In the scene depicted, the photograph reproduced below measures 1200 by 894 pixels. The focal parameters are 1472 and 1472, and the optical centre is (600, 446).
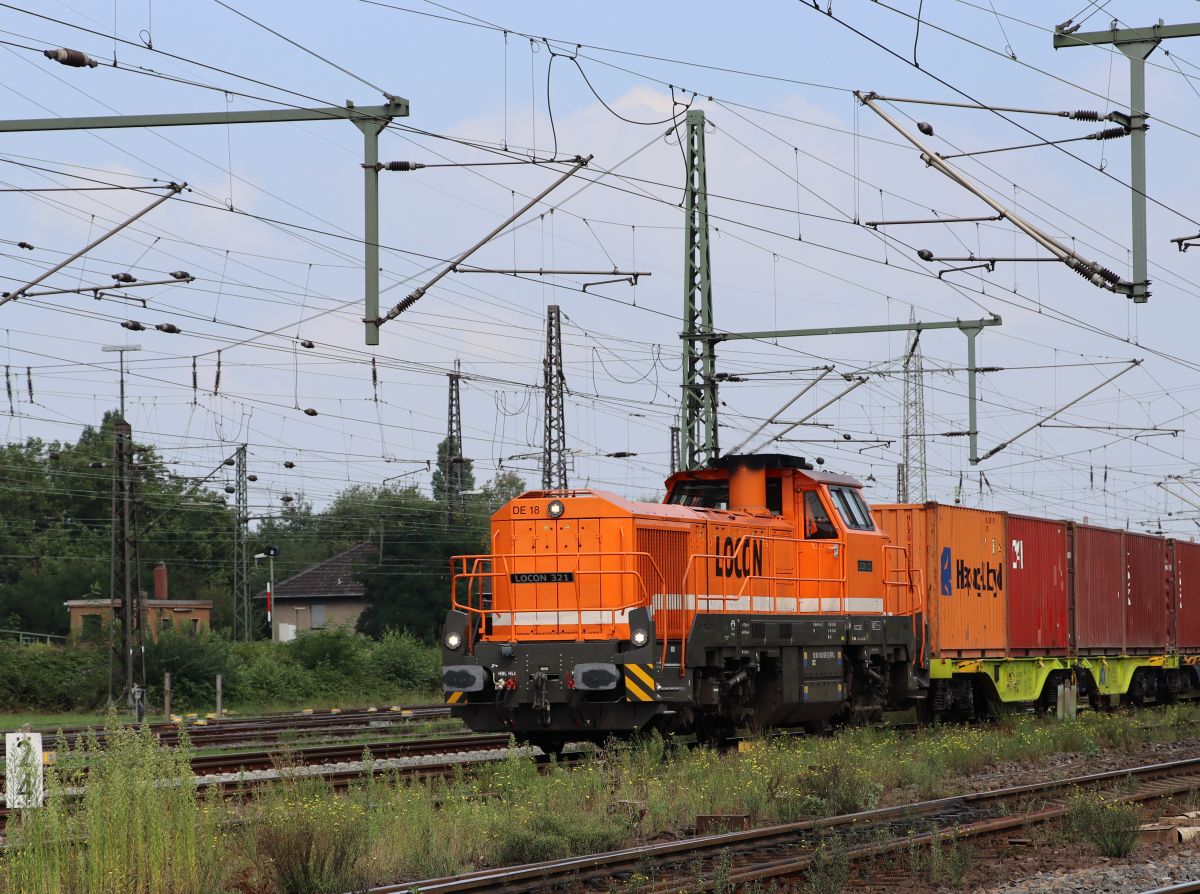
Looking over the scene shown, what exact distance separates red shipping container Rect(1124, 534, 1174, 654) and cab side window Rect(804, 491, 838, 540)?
40.8ft

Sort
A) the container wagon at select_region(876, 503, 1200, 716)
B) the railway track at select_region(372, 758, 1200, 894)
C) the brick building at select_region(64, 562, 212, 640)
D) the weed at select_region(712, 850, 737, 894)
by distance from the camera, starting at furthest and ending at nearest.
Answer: the brick building at select_region(64, 562, 212, 640), the container wagon at select_region(876, 503, 1200, 716), the railway track at select_region(372, 758, 1200, 894), the weed at select_region(712, 850, 737, 894)

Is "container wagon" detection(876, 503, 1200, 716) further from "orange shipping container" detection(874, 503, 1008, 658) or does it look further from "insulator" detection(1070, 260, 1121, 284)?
"insulator" detection(1070, 260, 1121, 284)

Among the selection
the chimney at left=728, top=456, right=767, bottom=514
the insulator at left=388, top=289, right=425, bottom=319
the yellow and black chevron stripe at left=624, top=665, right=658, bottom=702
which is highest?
the insulator at left=388, top=289, right=425, bottom=319

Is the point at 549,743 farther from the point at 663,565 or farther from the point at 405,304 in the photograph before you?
the point at 405,304

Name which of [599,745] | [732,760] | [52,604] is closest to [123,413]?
[599,745]

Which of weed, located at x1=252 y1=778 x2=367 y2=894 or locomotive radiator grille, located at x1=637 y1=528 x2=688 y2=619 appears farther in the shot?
locomotive radiator grille, located at x1=637 y1=528 x2=688 y2=619

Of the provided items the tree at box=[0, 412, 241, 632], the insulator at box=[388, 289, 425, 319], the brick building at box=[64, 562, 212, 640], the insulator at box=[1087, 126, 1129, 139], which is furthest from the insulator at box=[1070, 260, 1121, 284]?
the tree at box=[0, 412, 241, 632]

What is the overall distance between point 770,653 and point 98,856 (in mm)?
10841

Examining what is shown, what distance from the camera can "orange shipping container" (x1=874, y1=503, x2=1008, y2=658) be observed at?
23.0 m

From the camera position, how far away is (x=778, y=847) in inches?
473

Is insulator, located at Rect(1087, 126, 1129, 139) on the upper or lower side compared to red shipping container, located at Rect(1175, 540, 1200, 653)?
upper

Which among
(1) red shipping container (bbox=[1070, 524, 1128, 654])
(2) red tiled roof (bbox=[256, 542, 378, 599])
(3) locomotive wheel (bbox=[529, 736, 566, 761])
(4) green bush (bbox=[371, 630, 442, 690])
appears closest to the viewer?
(3) locomotive wheel (bbox=[529, 736, 566, 761])

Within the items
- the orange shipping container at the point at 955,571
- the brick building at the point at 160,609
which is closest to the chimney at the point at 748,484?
the orange shipping container at the point at 955,571

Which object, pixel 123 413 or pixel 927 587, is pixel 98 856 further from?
pixel 123 413
